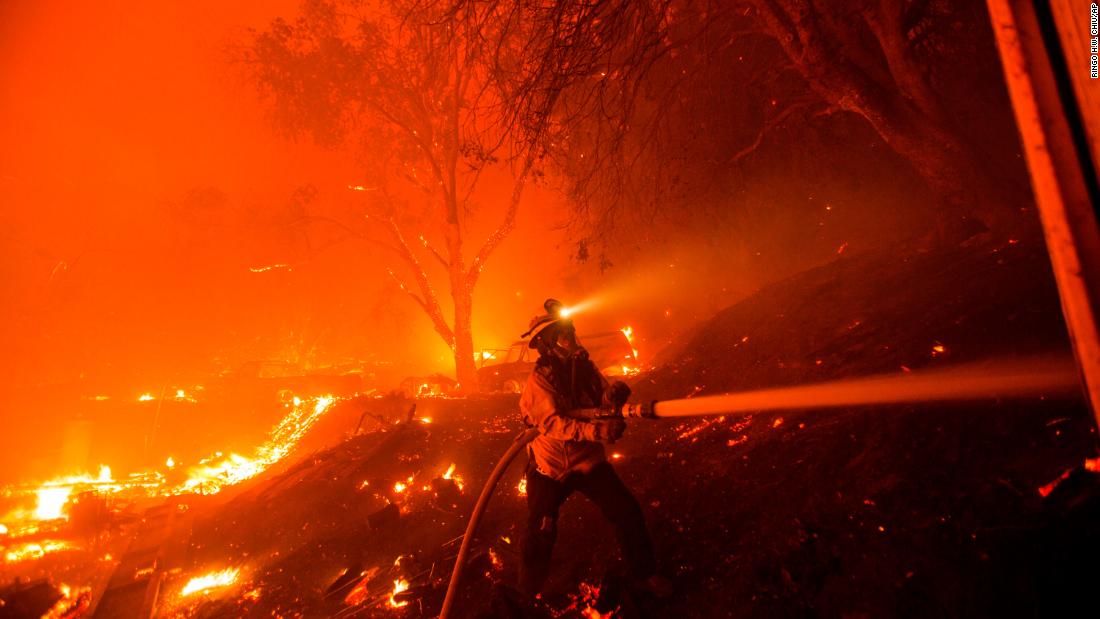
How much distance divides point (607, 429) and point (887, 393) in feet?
5.37

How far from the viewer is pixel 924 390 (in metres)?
2.36

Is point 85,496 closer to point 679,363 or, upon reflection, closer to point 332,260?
point 679,363

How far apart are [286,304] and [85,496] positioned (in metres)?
22.5

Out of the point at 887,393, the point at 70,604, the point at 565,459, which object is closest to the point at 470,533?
the point at 565,459

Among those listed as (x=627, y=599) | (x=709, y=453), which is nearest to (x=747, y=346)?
(x=709, y=453)

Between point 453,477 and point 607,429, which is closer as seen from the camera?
point 607,429

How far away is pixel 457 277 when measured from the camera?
16391mm

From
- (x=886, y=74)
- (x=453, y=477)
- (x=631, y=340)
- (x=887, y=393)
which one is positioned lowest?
(x=631, y=340)

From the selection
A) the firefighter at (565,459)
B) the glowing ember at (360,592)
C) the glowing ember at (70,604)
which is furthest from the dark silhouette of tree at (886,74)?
the glowing ember at (70,604)

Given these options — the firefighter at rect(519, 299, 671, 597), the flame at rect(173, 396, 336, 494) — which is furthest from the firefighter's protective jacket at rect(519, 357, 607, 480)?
the flame at rect(173, 396, 336, 494)

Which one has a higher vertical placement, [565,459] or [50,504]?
[50,504]

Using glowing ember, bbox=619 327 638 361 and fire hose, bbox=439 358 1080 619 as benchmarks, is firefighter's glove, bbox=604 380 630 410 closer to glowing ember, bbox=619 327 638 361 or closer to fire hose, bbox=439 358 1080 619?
fire hose, bbox=439 358 1080 619

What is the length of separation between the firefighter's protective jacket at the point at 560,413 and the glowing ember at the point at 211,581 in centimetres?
478

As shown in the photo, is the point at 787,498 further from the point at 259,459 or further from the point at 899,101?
the point at 259,459
